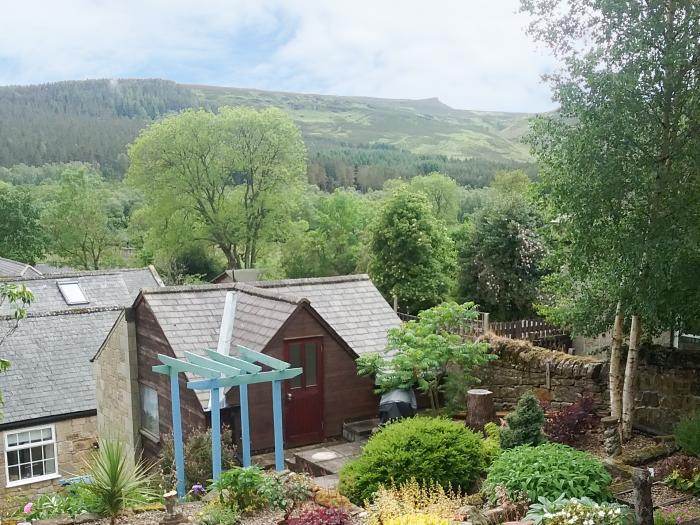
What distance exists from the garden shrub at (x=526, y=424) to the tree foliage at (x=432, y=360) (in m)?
2.86

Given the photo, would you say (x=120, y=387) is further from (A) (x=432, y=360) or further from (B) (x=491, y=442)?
(B) (x=491, y=442)

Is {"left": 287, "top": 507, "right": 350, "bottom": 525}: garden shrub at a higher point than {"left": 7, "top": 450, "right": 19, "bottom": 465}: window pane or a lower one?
higher

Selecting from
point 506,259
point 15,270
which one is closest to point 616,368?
point 506,259

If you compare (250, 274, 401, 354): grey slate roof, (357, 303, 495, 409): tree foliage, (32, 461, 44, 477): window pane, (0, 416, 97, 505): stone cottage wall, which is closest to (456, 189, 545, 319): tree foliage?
(250, 274, 401, 354): grey slate roof

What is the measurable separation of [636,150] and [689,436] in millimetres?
4456

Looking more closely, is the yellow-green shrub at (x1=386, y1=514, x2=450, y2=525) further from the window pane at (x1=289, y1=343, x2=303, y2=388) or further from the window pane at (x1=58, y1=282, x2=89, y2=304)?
the window pane at (x1=58, y1=282, x2=89, y2=304)

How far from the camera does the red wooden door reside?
14133mm

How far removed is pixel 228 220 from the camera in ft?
151

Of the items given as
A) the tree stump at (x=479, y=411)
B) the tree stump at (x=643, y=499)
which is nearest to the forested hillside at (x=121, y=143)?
the tree stump at (x=479, y=411)

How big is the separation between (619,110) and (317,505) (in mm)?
6943

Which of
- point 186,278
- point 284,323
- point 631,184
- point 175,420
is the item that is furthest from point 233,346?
point 186,278

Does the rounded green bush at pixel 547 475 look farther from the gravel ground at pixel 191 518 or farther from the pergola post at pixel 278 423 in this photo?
the pergola post at pixel 278 423

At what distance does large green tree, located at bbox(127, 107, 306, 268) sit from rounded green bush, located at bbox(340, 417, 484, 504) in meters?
36.1

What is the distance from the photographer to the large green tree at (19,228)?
49.6 meters
